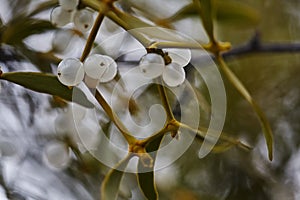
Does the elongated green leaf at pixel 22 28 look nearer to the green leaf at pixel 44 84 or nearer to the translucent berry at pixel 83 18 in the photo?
the translucent berry at pixel 83 18

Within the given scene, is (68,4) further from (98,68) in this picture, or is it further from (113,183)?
(113,183)

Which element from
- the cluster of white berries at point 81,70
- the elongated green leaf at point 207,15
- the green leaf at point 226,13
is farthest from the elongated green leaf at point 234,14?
the cluster of white berries at point 81,70

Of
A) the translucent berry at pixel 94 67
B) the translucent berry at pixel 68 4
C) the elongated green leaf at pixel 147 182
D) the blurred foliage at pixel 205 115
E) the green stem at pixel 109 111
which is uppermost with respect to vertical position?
the translucent berry at pixel 68 4

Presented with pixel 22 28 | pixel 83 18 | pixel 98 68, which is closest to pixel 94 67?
pixel 98 68

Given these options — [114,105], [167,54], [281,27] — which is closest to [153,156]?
[167,54]

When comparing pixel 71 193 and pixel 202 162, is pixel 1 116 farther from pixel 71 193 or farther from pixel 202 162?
pixel 202 162
